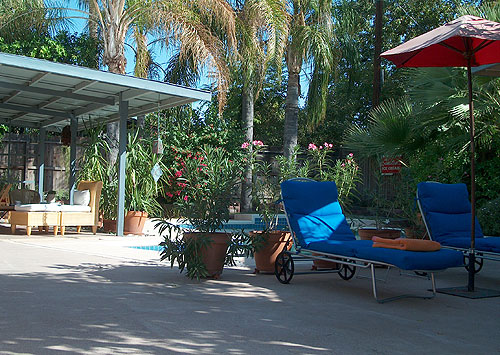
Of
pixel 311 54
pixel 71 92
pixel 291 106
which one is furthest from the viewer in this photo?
pixel 291 106

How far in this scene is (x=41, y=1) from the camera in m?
15.4

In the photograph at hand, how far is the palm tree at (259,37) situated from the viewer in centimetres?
1315

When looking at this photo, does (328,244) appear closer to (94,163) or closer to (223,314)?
(223,314)

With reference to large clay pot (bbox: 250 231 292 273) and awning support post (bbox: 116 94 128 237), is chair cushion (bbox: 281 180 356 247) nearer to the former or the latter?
large clay pot (bbox: 250 231 292 273)

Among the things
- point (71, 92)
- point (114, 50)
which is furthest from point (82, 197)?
point (114, 50)

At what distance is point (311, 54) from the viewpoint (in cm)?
1463

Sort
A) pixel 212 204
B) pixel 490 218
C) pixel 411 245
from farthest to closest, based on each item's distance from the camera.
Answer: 1. pixel 490 218
2. pixel 212 204
3. pixel 411 245

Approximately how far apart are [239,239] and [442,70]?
17.5ft

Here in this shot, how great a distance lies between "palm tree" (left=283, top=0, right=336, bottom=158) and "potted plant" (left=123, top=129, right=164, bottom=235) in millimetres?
5410

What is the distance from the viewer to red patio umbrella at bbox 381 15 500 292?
201 inches

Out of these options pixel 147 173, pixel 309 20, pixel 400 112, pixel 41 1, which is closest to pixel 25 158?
pixel 41 1

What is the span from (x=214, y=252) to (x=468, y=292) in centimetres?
250

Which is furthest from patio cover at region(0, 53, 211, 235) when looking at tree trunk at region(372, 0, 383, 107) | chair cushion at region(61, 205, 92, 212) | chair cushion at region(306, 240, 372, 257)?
tree trunk at region(372, 0, 383, 107)

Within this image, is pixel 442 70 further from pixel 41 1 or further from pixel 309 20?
pixel 41 1
